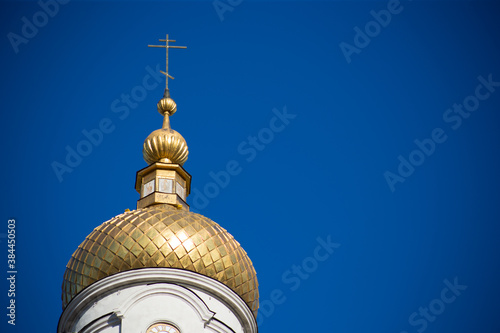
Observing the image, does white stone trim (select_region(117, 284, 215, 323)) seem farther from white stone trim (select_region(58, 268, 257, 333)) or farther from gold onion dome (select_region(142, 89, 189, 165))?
gold onion dome (select_region(142, 89, 189, 165))

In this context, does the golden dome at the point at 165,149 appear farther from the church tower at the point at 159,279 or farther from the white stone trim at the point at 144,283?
the white stone trim at the point at 144,283

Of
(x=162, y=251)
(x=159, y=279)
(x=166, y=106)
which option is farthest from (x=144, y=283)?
(x=166, y=106)

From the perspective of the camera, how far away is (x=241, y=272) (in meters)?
22.5

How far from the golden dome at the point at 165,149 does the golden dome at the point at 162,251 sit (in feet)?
8.47

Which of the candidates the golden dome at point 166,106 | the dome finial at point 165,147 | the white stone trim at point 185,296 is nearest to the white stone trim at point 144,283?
the white stone trim at point 185,296

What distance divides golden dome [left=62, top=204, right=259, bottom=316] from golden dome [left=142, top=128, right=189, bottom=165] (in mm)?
2580

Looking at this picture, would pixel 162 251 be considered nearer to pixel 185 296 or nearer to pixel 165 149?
pixel 185 296

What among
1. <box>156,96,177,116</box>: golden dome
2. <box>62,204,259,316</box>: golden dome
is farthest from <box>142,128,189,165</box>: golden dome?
<box>62,204,259,316</box>: golden dome

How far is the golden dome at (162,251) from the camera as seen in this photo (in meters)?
21.8

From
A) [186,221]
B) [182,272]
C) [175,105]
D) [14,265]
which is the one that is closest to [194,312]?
[182,272]

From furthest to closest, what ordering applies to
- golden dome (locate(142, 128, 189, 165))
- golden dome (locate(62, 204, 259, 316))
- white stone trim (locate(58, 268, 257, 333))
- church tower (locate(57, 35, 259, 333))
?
golden dome (locate(142, 128, 189, 165)), golden dome (locate(62, 204, 259, 316)), white stone trim (locate(58, 268, 257, 333)), church tower (locate(57, 35, 259, 333))

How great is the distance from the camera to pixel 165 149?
25391 mm

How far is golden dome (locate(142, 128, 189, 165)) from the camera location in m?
25.4

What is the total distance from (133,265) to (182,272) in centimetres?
102
